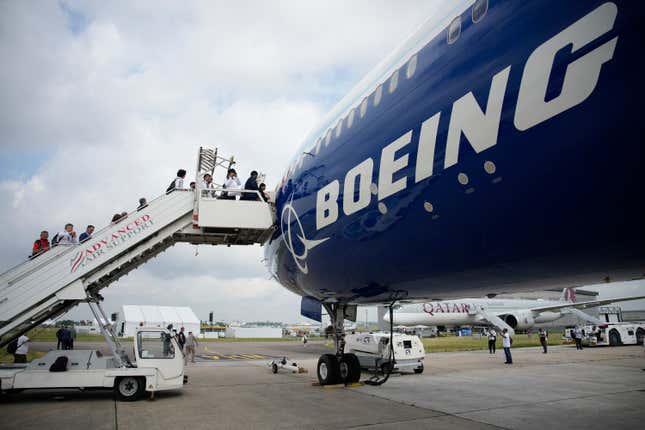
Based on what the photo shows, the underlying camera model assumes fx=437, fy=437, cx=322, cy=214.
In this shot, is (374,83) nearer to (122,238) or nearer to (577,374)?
(122,238)

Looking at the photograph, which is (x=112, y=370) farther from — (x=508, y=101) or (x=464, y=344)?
(x=464, y=344)

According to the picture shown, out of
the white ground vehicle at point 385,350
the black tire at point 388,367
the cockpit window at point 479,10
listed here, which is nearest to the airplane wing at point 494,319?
the white ground vehicle at point 385,350

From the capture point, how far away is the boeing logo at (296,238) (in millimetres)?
7328

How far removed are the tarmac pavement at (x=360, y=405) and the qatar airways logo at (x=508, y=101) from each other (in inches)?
178

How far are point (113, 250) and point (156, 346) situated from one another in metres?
2.44

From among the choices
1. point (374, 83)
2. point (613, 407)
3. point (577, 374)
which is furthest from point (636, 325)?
point (374, 83)

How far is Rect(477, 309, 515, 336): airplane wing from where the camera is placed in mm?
36322

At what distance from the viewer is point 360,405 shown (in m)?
8.74

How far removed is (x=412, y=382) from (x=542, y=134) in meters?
11.4

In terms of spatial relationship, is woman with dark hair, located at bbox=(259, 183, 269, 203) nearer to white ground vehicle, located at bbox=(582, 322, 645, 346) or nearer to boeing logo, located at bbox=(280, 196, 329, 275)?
boeing logo, located at bbox=(280, 196, 329, 275)

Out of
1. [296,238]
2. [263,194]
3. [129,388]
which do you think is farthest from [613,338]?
[129,388]

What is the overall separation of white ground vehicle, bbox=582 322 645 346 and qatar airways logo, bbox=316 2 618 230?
1237 inches

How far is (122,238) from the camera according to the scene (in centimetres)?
1034

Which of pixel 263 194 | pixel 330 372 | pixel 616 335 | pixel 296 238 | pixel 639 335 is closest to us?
pixel 296 238
